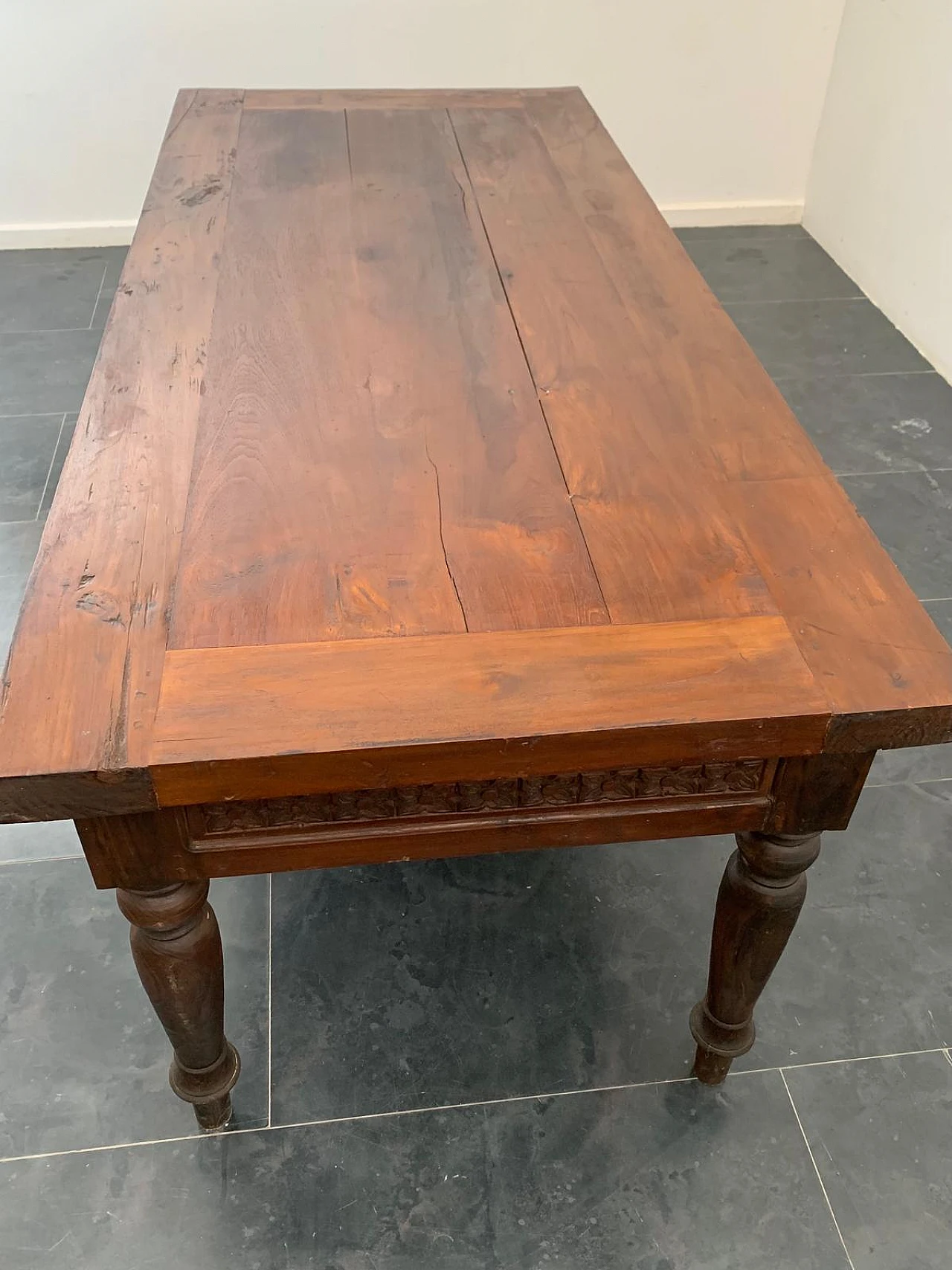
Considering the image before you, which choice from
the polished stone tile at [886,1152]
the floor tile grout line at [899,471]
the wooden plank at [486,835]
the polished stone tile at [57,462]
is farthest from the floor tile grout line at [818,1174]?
the polished stone tile at [57,462]

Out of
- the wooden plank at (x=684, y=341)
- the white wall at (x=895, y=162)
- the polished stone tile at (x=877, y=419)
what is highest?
the wooden plank at (x=684, y=341)

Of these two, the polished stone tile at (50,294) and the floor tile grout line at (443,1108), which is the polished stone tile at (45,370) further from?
the floor tile grout line at (443,1108)

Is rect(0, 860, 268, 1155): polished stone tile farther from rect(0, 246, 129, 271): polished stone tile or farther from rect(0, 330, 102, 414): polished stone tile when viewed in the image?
rect(0, 246, 129, 271): polished stone tile

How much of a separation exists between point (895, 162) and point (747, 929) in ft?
7.61

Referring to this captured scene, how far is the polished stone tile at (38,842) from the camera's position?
141 cm

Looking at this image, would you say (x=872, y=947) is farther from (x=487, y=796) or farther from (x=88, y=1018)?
(x=88, y=1018)

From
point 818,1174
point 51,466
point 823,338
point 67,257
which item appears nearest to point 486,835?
point 818,1174

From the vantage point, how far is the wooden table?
78cm

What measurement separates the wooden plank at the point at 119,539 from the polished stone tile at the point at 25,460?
731 mm

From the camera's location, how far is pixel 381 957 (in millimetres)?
1296

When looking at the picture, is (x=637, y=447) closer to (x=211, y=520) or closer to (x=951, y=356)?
(x=211, y=520)

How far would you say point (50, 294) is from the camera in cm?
273

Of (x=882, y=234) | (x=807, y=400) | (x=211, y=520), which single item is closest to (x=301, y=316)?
(x=211, y=520)

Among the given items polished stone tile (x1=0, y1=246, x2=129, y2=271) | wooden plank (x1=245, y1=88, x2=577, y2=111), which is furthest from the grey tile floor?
polished stone tile (x1=0, y1=246, x2=129, y2=271)
